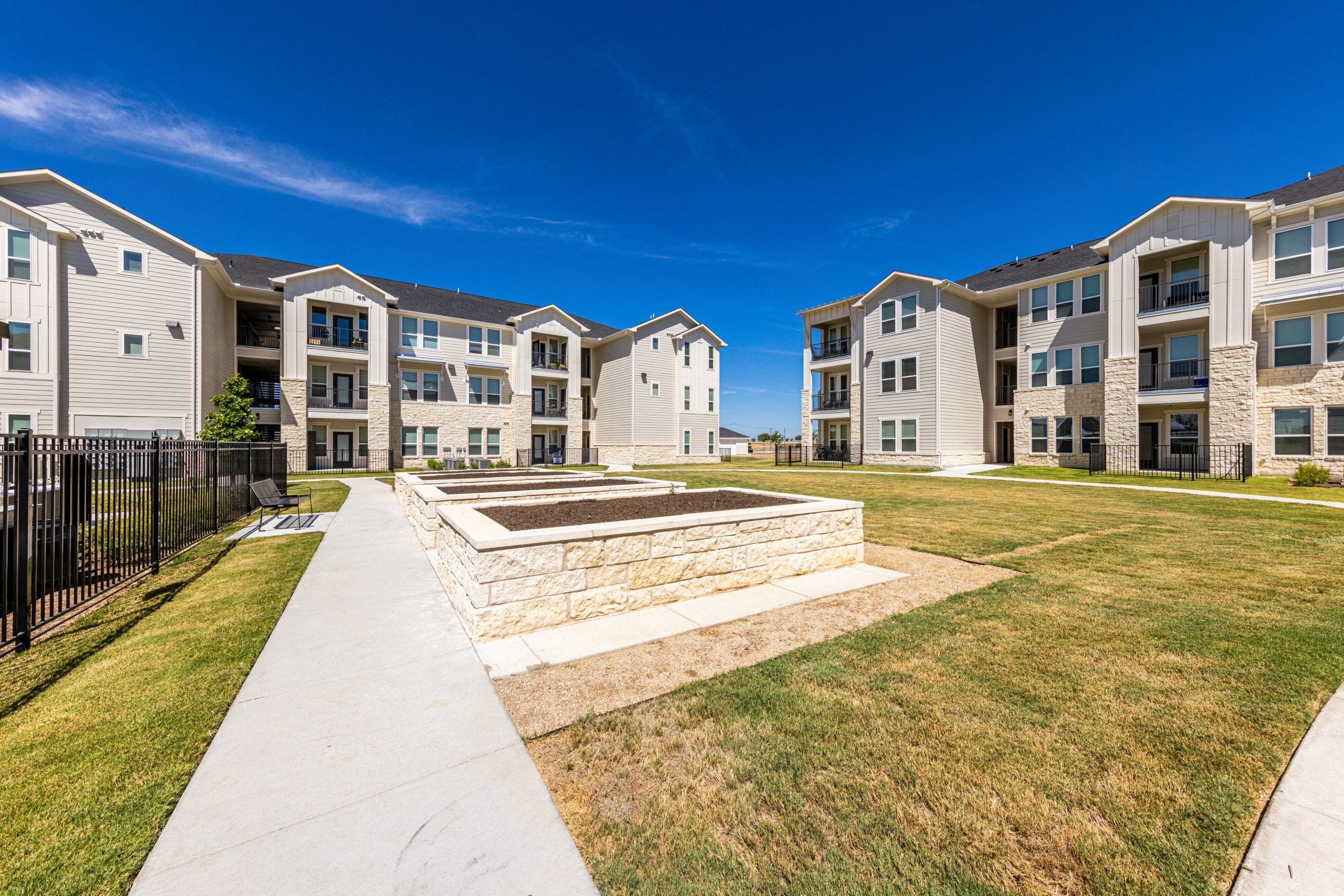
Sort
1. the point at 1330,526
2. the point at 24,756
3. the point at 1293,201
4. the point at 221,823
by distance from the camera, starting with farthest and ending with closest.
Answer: the point at 1293,201 → the point at 1330,526 → the point at 24,756 → the point at 221,823

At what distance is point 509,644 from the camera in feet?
14.3

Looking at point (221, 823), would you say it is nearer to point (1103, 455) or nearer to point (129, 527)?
point (129, 527)

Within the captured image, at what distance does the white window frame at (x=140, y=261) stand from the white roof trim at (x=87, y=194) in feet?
3.31

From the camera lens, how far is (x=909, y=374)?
27.5 meters

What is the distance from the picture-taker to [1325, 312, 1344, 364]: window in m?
17.6

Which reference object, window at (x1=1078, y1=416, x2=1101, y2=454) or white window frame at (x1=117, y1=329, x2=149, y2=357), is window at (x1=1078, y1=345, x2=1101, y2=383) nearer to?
window at (x1=1078, y1=416, x2=1101, y2=454)

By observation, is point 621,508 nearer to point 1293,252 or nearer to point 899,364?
point 899,364

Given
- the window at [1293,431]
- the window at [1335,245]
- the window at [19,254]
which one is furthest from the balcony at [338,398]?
the window at [1335,245]

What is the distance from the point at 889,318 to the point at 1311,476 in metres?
17.1

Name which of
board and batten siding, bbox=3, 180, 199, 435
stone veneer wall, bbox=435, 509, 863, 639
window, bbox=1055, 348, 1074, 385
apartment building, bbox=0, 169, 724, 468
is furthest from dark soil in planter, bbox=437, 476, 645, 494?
window, bbox=1055, 348, 1074, 385

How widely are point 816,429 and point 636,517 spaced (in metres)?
30.4

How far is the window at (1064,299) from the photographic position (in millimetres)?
23953

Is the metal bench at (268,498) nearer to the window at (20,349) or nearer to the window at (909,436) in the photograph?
the window at (20,349)

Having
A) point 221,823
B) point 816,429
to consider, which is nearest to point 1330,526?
point 221,823
